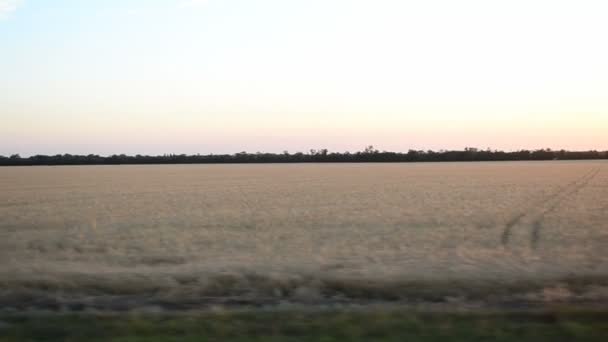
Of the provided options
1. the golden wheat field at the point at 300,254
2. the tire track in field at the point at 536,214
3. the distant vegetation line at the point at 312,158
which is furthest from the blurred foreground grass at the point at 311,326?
the distant vegetation line at the point at 312,158

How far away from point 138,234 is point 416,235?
8707 millimetres

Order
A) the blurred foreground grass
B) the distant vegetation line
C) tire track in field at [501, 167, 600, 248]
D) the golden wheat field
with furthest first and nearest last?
the distant vegetation line → tire track in field at [501, 167, 600, 248] → the golden wheat field → the blurred foreground grass

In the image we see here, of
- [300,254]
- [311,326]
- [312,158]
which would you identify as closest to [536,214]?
[300,254]

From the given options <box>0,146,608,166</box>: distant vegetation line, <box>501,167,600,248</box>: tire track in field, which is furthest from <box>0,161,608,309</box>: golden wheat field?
<box>0,146,608,166</box>: distant vegetation line

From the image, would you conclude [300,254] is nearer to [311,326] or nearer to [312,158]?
[311,326]

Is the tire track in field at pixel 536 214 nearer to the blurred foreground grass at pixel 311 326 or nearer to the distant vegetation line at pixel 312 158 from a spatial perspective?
the blurred foreground grass at pixel 311 326

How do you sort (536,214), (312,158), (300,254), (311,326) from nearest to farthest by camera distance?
(311,326) < (300,254) < (536,214) < (312,158)

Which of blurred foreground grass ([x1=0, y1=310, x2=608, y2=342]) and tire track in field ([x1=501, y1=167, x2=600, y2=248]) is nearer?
blurred foreground grass ([x1=0, y1=310, x2=608, y2=342])

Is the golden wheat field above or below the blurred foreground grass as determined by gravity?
below

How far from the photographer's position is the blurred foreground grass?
7.23 m

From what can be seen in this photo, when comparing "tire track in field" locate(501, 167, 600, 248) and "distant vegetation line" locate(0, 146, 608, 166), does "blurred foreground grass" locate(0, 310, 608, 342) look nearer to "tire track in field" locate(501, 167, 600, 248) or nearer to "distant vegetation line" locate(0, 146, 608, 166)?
"tire track in field" locate(501, 167, 600, 248)

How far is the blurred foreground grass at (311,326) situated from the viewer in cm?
723

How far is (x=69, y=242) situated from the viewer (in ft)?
56.7

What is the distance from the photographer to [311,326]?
771cm
